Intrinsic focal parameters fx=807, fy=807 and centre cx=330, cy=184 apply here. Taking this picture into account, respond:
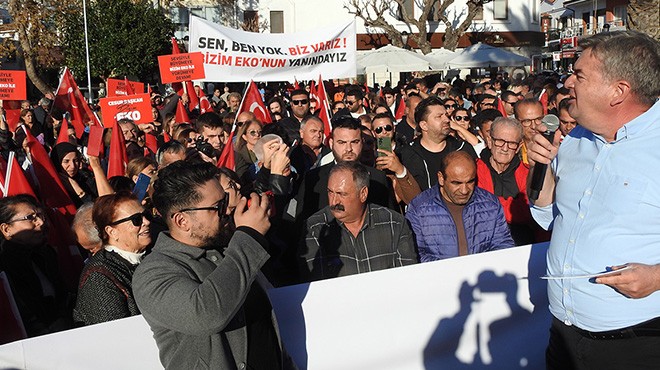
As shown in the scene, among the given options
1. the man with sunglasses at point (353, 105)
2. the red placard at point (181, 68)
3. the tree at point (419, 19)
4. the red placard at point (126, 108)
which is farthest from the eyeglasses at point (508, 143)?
the tree at point (419, 19)

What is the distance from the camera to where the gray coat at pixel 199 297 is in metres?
2.70

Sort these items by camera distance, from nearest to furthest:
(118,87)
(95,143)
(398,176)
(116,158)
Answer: (398,176)
(95,143)
(116,158)
(118,87)

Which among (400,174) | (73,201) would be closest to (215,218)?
(400,174)

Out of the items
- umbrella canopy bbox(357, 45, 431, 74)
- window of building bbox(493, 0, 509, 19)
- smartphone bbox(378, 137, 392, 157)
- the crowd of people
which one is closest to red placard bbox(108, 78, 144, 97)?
the crowd of people

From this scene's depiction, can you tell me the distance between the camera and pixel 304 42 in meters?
12.1

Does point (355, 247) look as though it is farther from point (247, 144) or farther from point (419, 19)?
point (419, 19)

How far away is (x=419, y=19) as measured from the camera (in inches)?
1539

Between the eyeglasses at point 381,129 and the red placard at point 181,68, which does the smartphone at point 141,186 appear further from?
the red placard at point 181,68

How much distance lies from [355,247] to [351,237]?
0.07 meters

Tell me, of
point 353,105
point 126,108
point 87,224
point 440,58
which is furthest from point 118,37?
point 87,224

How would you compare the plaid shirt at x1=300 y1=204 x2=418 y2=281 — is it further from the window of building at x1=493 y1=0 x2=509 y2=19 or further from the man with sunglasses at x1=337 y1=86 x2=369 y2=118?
the window of building at x1=493 y1=0 x2=509 y2=19

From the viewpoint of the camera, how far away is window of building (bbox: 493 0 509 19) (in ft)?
142

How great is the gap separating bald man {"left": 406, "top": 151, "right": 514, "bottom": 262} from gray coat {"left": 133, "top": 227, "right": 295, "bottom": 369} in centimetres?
212

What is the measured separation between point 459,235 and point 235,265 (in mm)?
2400
